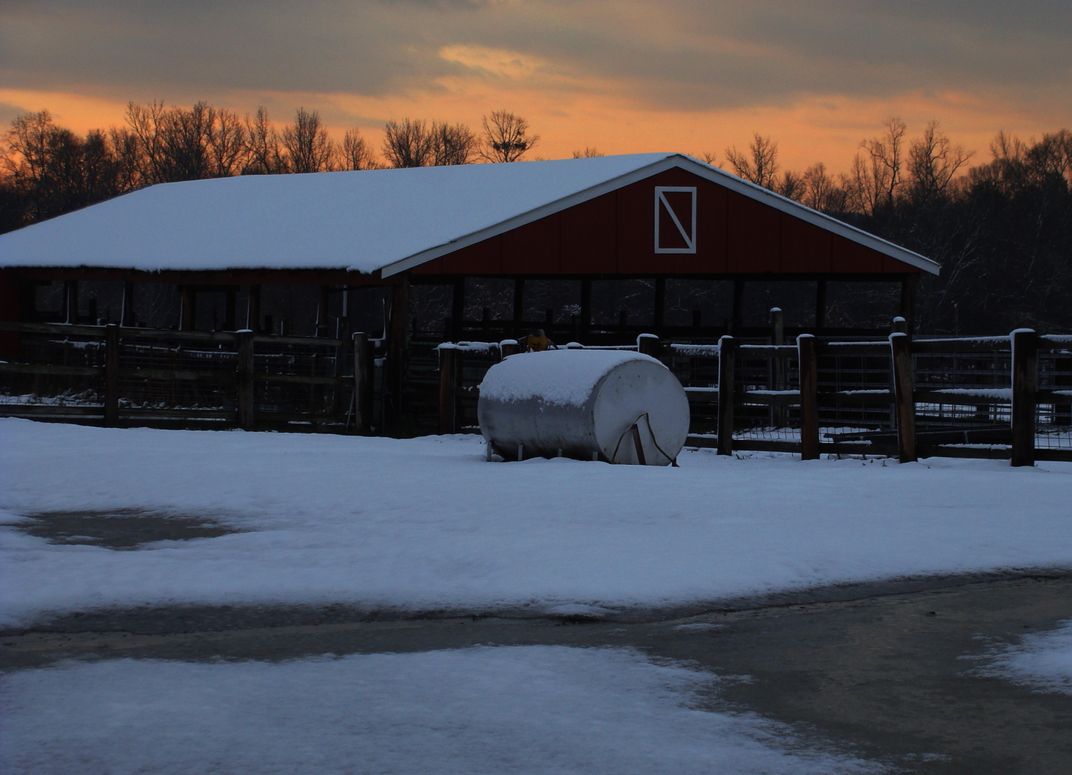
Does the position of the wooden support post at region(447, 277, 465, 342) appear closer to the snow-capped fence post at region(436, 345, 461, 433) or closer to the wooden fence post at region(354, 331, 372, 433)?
the wooden fence post at region(354, 331, 372, 433)

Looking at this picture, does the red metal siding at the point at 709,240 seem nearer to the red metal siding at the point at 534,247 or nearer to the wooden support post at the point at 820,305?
the red metal siding at the point at 534,247

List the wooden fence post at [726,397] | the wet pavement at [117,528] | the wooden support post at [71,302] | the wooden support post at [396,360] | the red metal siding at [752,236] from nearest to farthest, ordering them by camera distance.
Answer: the wet pavement at [117,528] → the wooden fence post at [726,397] → the wooden support post at [396,360] → the red metal siding at [752,236] → the wooden support post at [71,302]

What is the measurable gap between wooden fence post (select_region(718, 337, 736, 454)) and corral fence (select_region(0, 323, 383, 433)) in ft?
21.7

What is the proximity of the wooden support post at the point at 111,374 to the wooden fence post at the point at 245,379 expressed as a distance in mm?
1731

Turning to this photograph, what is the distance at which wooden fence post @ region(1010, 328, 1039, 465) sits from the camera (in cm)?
1380

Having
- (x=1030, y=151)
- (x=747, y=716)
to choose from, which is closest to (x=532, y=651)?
(x=747, y=716)

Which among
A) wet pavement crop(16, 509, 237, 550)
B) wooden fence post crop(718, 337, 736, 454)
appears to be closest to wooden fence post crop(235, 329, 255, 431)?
wooden fence post crop(718, 337, 736, 454)

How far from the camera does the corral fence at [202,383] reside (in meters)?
19.1

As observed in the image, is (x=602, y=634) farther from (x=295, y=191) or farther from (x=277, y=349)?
(x=295, y=191)

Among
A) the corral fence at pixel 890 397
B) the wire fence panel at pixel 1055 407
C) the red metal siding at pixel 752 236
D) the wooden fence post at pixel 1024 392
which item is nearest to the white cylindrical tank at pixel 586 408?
the corral fence at pixel 890 397

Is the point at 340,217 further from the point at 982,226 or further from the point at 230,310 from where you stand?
the point at 982,226

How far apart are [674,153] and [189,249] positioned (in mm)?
10155

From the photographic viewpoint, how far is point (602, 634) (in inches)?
253

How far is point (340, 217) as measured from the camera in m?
30.0
